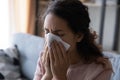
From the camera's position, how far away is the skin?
47.4 inches

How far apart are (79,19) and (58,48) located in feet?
0.62

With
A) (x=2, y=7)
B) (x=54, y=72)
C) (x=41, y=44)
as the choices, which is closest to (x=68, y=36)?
(x=54, y=72)

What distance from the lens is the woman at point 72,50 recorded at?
1213 millimetres

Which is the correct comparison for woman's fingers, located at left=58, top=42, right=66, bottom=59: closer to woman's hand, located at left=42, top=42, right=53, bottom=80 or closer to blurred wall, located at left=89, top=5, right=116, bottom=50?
woman's hand, located at left=42, top=42, right=53, bottom=80

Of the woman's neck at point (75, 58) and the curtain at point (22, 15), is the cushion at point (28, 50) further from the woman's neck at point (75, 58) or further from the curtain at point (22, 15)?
the woman's neck at point (75, 58)

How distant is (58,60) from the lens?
1219 millimetres

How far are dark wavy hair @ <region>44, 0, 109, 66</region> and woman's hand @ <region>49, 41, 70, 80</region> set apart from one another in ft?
0.39

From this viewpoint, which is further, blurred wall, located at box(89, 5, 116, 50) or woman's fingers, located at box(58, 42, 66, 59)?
blurred wall, located at box(89, 5, 116, 50)

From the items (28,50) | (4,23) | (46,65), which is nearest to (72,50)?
(46,65)

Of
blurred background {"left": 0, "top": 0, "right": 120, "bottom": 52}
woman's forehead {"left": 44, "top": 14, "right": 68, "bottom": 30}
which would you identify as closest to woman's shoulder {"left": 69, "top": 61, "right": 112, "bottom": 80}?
woman's forehead {"left": 44, "top": 14, "right": 68, "bottom": 30}

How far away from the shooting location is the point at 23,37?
92.9 inches

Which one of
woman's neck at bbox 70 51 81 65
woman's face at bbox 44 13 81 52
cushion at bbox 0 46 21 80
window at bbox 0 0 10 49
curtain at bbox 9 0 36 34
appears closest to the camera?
woman's face at bbox 44 13 81 52

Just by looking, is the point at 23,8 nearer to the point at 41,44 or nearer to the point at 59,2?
the point at 41,44

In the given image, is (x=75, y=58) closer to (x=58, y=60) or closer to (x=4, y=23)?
(x=58, y=60)
